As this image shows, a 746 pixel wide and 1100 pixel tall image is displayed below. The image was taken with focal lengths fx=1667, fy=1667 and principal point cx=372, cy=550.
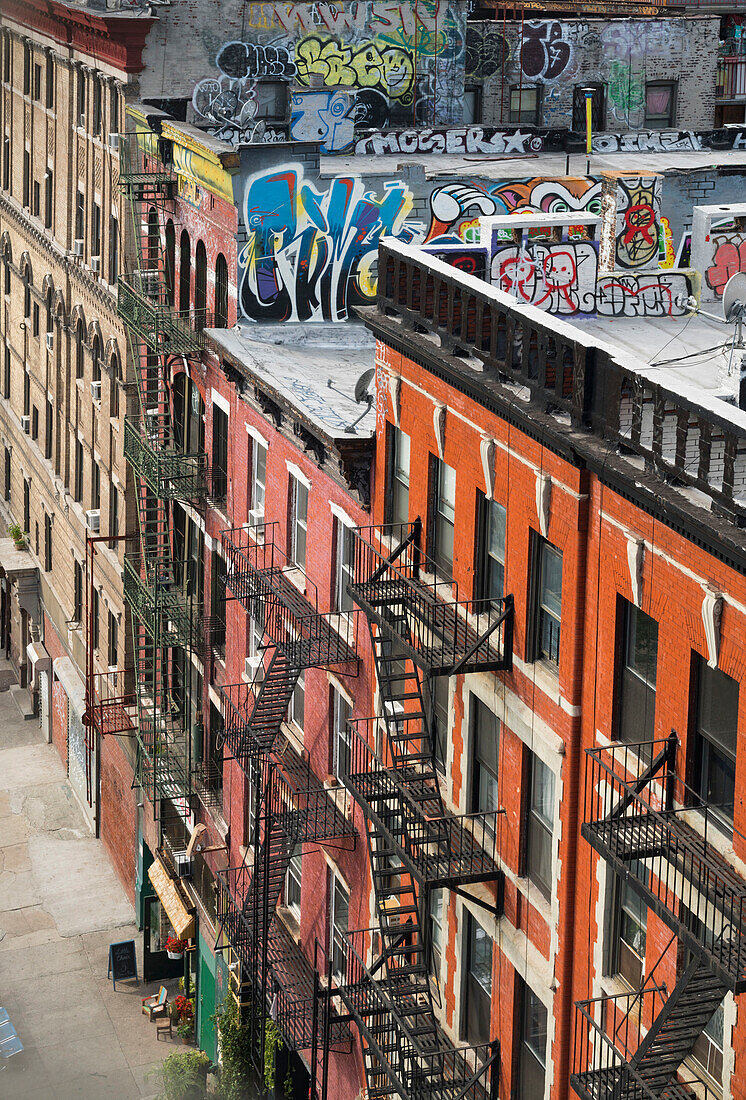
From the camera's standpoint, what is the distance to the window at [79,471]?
54625 mm

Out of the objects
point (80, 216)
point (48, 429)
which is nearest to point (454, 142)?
point (80, 216)

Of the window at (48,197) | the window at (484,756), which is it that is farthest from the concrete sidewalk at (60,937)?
the window at (48,197)

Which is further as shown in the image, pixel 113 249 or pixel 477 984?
pixel 113 249

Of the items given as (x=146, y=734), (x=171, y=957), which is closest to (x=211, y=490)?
(x=146, y=734)

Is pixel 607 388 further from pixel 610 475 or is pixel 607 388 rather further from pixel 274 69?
pixel 274 69

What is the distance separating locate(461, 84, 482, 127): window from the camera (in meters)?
50.0

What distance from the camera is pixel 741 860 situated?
1784cm

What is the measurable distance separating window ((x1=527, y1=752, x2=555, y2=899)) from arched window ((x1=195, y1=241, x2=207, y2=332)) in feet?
60.0

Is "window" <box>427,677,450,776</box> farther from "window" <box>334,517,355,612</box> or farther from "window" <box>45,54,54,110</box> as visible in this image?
"window" <box>45,54,54,110</box>

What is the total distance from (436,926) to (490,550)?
668cm

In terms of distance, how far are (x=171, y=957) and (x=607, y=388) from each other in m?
27.5

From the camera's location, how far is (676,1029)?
18188 millimetres

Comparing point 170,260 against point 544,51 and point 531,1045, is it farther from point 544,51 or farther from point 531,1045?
point 531,1045

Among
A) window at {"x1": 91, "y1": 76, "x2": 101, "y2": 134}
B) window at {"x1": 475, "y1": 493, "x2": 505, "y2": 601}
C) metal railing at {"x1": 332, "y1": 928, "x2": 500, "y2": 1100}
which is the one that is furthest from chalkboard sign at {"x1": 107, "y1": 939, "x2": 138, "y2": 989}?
window at {"x1": 475, "y1": 493, "x2": 505, "y2": 601}
